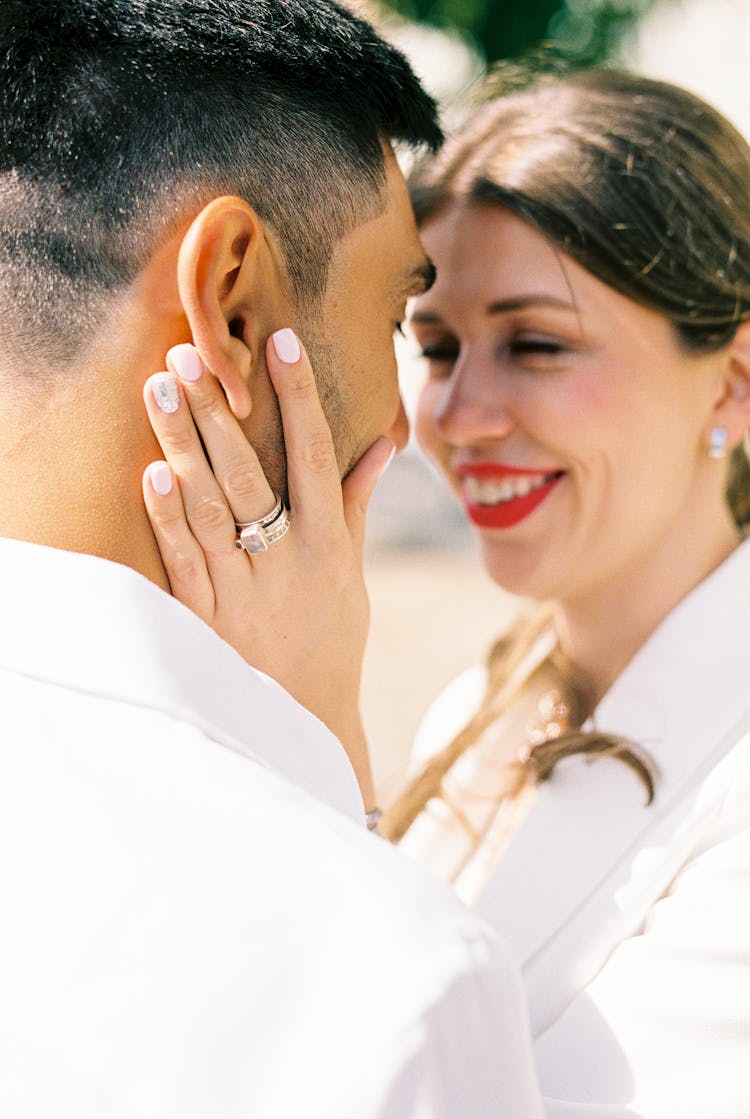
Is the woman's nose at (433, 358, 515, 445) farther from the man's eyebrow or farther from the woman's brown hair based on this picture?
the man's eyebrow

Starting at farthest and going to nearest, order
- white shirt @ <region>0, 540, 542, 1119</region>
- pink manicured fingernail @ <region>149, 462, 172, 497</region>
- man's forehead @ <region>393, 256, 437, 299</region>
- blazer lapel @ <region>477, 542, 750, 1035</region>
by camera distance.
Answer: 1. blazer lapel @ <region>477, 542, 750, 1035</region>
2. man's forehead @ <region>393, 256, 437, 299</region>
3. pink manicured fingernail @ <region>149, 462, 172, 497</region>
4. white shirt @ <region>0, 540, 542, 1119</region>

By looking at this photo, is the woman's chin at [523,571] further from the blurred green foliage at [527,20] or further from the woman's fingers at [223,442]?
the blurred green foliage at [527,20]

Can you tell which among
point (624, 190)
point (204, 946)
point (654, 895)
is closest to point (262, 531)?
point (204, 946)

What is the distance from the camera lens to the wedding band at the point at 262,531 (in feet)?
5.55

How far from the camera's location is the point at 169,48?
1505 mm

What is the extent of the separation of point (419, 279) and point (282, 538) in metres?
0.50

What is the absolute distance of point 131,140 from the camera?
1467 millimetres

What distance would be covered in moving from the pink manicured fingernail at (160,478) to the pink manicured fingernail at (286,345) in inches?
9.0

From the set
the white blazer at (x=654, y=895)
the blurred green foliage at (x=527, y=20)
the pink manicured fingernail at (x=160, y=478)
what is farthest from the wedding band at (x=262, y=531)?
the blurred green foliage at (x=527, y=20)

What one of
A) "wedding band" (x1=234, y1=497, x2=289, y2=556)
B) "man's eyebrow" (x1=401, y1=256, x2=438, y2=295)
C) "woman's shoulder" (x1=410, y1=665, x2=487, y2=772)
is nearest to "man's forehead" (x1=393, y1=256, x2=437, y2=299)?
"man's eyebrow" (x1=401, y1=256, x2=438, y2=295)

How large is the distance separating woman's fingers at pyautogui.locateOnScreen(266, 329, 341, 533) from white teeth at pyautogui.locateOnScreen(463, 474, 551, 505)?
0.98 m

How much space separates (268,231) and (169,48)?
274 mm

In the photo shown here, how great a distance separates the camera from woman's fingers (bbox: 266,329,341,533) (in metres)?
1.57

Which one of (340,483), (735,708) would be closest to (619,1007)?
(735,708)
